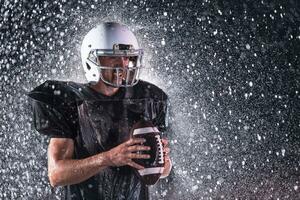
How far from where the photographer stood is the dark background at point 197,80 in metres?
3.43

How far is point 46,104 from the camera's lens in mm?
1832

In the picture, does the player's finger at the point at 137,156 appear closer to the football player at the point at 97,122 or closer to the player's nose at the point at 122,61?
the football player at the point at 97,122

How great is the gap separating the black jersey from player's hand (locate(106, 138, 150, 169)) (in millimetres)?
82

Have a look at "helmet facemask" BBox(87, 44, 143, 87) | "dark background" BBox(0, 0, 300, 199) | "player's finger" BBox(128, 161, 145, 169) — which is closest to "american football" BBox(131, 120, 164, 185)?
"player's finger" BBox(128, 161, 145, 169)

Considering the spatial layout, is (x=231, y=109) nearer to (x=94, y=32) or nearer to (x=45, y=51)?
(x=45, y=51)

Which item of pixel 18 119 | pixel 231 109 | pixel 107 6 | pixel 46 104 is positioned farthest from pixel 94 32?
pixel 231 109

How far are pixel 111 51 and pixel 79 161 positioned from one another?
11.7 inches

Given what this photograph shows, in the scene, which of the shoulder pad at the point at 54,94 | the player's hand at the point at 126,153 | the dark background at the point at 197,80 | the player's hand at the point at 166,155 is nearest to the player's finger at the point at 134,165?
the player's hand at the point at 126,153

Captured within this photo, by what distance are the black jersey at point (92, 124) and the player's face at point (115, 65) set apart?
0.05 m

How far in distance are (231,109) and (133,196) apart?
2.12 m

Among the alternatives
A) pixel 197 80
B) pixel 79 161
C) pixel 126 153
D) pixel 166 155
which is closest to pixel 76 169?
pixel 79 161

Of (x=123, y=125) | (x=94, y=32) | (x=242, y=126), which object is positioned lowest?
(x=242, y=126)

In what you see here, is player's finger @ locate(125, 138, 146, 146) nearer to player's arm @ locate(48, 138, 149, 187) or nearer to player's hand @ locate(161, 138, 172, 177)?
player's arm @ locate(48, 138, 149, 187)

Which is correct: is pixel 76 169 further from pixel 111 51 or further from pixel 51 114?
pixel 111 51
